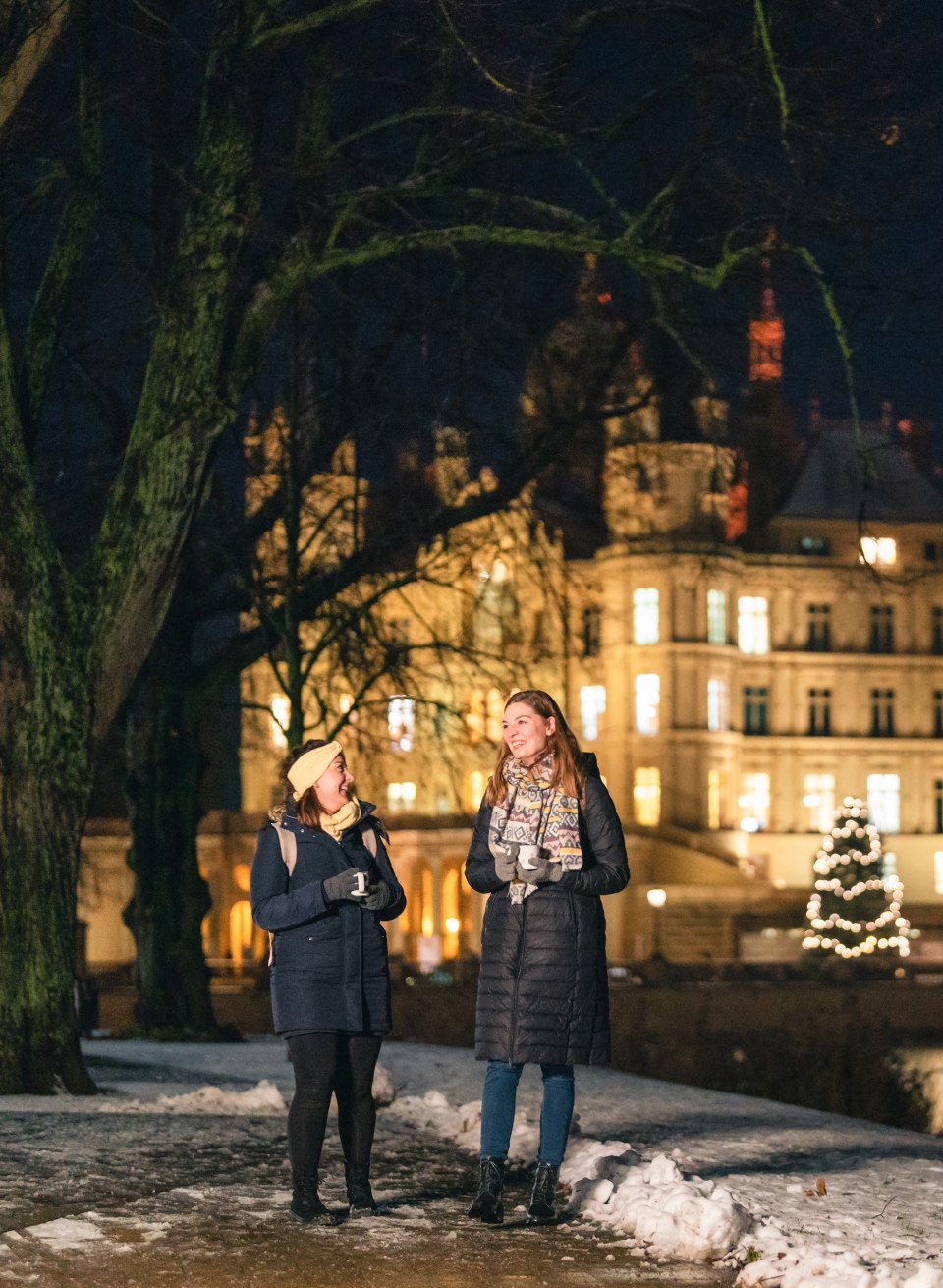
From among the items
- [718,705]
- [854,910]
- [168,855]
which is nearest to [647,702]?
[718,705]

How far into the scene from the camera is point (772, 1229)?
272 inches

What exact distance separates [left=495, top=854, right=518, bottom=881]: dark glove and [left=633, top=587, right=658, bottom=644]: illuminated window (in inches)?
2505

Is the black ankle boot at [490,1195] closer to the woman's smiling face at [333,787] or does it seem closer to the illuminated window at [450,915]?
the woman's smiling face at [333,787]

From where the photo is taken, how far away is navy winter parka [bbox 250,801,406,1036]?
739 centimetres

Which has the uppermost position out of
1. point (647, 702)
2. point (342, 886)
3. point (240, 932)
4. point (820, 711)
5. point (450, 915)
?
point (820, 711)

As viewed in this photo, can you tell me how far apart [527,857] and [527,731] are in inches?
16.6

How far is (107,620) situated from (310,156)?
3.37 metres

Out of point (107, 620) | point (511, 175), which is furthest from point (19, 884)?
point (511, 175)

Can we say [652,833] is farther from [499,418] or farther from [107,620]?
[107,620]

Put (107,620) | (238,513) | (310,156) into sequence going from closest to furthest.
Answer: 1. (107,620)
2. (310,156)
3. (238,513)

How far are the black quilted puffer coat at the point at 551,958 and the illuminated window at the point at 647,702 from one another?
62872 mm

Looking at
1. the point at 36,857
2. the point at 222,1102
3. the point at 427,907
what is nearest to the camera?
the point at 222,1102

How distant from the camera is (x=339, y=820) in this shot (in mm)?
7492

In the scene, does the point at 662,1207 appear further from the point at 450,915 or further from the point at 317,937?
the point at 450,915
